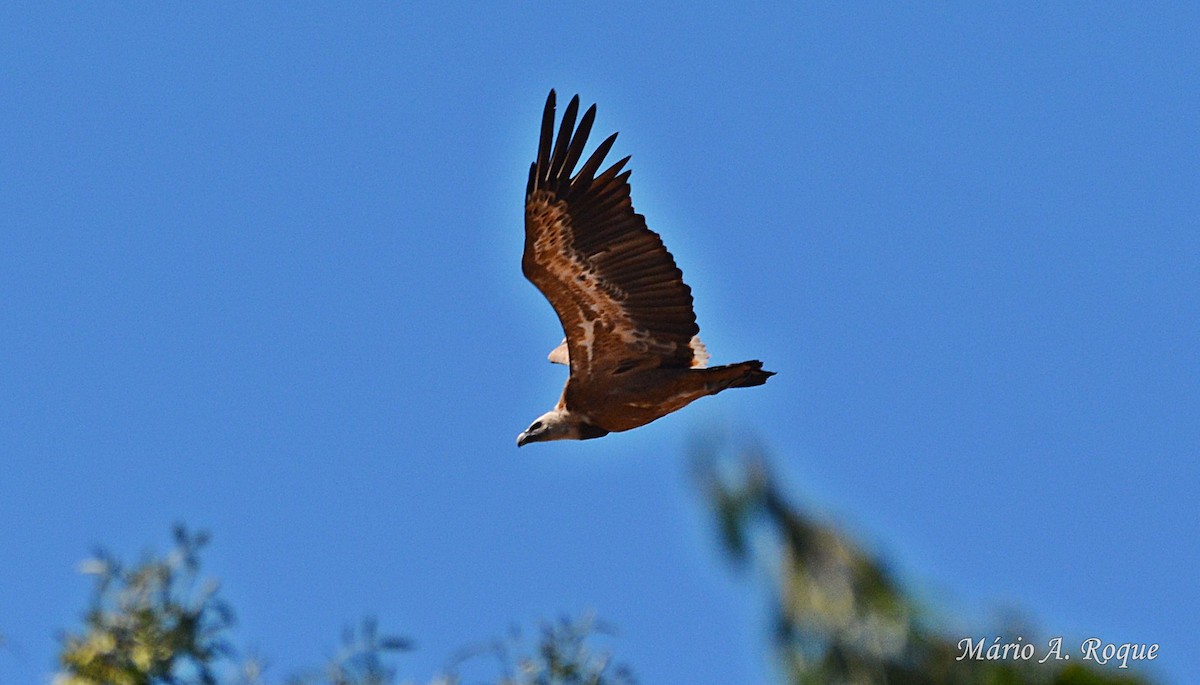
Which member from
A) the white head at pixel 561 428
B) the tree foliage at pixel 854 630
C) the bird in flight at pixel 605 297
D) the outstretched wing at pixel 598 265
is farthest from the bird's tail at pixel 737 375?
the tree foliage at pixel 854 630

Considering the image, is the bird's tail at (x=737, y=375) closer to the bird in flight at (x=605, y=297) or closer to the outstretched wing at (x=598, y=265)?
the bird in flight at (x=605, y=297)

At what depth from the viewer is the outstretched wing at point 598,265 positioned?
458 inches

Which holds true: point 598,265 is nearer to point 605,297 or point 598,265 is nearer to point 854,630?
point 605,297

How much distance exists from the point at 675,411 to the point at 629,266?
4.36ft

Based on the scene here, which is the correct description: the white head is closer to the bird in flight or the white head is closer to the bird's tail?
the bird in flight

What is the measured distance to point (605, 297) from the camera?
12.0 meters

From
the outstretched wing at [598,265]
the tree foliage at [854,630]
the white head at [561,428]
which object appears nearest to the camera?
the tree foliage at [854,630]

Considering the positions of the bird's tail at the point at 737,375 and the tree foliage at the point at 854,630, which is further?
the bird's tail at the point at 737,375

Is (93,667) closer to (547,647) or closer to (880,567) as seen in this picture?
(547,647)

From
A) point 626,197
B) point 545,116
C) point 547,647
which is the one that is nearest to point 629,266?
point 626,197

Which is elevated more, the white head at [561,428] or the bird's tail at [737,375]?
the bird's tail at [737,375]

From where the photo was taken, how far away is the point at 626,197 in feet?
38.3

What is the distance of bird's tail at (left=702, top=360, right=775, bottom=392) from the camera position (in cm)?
1205

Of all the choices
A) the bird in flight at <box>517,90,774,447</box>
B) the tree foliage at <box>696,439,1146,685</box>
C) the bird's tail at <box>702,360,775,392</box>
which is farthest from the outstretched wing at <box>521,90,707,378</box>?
the tree foliage at <box>696,439,1146,685</box>
